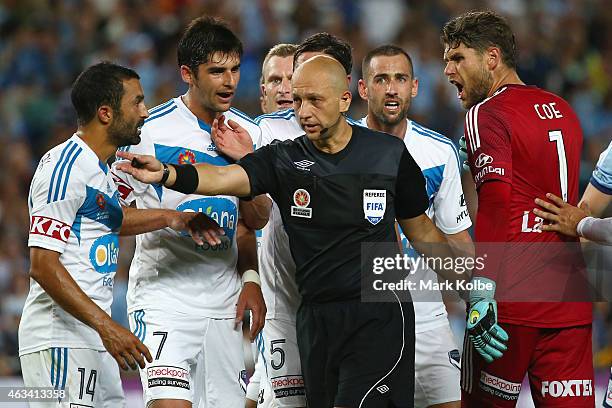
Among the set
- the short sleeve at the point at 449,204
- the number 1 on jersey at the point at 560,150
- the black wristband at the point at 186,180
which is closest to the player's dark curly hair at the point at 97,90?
the black wristband at the point at 186,180

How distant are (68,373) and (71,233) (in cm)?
75

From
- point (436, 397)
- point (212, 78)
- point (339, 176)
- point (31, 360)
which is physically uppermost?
point (212, 78)

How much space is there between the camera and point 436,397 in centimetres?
676

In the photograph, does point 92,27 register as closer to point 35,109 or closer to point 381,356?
point 35,109

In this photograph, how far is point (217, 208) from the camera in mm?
6145

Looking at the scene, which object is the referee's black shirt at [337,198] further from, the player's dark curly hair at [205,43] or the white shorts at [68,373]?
the white shorts at [68,373]

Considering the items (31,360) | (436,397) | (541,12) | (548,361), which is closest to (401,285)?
(548,361)

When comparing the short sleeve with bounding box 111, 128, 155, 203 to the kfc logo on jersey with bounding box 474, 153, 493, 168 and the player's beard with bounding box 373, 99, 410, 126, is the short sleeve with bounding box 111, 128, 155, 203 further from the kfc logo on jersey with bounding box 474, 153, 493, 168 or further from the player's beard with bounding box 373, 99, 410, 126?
the kfc logo on jersey with bounding box 474, 153, 493, 168

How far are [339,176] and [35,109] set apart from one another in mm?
8620

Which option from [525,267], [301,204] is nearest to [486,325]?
[525,267]

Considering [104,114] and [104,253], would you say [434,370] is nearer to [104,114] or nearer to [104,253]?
[104,253]

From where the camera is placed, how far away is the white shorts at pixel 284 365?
6074 mm

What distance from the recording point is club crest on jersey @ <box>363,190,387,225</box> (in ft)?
17.6

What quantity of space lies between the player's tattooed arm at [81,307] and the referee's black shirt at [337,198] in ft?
3.23
